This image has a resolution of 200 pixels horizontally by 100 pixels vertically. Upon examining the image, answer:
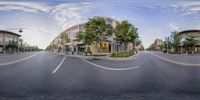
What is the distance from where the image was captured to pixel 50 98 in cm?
213

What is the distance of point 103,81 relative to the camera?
2.64m

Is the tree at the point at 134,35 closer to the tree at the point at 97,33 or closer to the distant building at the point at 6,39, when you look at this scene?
the tree at the point at 97,33

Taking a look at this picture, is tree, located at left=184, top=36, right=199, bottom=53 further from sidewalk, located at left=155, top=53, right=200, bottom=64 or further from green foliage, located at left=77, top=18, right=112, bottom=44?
green foliage, located at left=77, top=18, right=112, bottom=44

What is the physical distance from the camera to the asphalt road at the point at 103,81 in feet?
7.45

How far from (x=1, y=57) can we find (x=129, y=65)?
148cm

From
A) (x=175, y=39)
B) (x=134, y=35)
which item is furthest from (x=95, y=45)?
(x=175, y=39)

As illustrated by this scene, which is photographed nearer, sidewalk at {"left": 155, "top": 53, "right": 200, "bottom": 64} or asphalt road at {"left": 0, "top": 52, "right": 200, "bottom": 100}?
asphalt road at {"left": 0, "top": 52, "right": 200, "bottom": 100}

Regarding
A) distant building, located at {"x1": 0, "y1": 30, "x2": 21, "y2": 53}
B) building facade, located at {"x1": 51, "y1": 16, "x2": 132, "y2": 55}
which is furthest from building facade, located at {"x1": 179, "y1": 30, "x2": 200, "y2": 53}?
distant building, located at {"x1": 0, "y1": 30, "x2": 21, "y2": 53}

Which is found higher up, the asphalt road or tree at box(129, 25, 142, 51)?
tree at box(129, 25, 142, 51)

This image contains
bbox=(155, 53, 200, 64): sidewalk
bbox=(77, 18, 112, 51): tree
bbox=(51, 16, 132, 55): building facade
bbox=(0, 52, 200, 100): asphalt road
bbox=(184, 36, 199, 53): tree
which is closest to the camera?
bbox=(0, 52, 200, 100): asphalt road

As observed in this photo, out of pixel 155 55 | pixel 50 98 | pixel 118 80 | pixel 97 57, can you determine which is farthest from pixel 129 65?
pixel 50 98

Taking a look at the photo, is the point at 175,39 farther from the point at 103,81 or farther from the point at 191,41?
the point at 103,81

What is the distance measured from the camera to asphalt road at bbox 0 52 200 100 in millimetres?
2270

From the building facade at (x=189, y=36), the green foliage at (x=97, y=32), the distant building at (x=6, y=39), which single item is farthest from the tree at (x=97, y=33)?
the building facade at (x=189, y=36)
